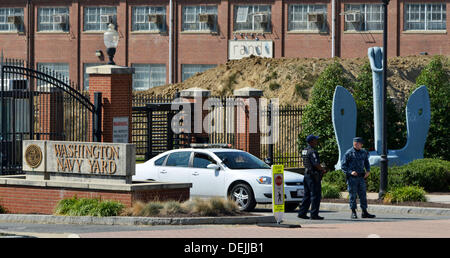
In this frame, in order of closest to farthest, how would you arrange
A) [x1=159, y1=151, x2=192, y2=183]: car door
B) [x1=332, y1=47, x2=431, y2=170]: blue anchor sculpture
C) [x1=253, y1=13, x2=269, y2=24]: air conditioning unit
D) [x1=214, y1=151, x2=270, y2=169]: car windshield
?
[x1=214, y1=151, x2=270, y2=169]: car windshield
[x1=159, y1=151, x2=192, y2=183]: car door
[x1=332, y1=47, x2=431, y2=170]: blue anchor sculpture
[x1=253, y1=13, x2=269, y2=24]: air conditioning unit

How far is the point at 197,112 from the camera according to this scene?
30422 millimetres

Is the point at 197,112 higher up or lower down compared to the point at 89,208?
higher up

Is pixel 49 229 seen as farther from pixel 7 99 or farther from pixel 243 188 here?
pixel 7 99

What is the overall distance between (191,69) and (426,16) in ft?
46.7

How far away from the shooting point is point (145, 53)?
2307 inches

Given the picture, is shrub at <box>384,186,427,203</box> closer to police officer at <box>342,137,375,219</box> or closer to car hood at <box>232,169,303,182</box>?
car hood at <box>232,169,303,182</box>

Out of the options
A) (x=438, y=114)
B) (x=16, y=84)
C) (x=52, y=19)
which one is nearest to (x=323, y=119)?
(x=438, y=114)

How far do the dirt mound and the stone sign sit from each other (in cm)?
2578

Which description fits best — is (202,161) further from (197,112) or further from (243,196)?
(197,112)

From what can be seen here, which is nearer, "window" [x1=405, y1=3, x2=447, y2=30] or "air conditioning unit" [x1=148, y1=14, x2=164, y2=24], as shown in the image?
"window" [x1=405, y1=3, x2=447, y2=30]

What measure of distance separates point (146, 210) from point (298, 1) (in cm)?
3950

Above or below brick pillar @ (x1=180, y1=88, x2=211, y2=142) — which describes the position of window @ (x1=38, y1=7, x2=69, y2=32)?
above

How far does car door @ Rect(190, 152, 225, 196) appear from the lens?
21.4 metres

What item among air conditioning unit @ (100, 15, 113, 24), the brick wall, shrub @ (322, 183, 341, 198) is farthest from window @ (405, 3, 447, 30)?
the brick wall
